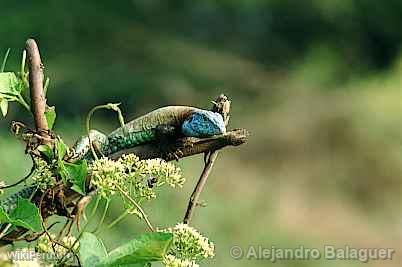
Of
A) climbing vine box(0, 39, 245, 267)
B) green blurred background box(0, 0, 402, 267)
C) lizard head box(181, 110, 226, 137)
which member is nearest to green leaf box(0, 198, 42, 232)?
climbing vine box(0, 39, 245, 267)

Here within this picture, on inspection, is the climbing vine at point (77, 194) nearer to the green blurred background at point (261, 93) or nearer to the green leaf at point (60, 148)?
the green leaf at point (60, 148)

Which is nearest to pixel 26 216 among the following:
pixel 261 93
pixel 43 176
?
pixel 43 176

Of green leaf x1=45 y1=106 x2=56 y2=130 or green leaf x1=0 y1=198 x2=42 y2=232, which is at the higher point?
green leaf x1=45 y1=106 x2=56 y2=130

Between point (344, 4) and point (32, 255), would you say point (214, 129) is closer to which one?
point (32, 255)

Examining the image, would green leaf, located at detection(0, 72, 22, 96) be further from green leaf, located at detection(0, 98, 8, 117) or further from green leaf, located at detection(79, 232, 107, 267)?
green leaf, located at detection(79, 232, 107, 267)

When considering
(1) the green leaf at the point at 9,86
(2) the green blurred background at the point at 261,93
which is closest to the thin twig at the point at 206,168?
(1) the green leaf at the point at 9,86

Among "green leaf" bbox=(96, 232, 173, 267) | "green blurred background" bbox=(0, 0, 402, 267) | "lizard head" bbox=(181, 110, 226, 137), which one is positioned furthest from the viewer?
"green blurred background" bbox=(0, 0, 402, 267)
